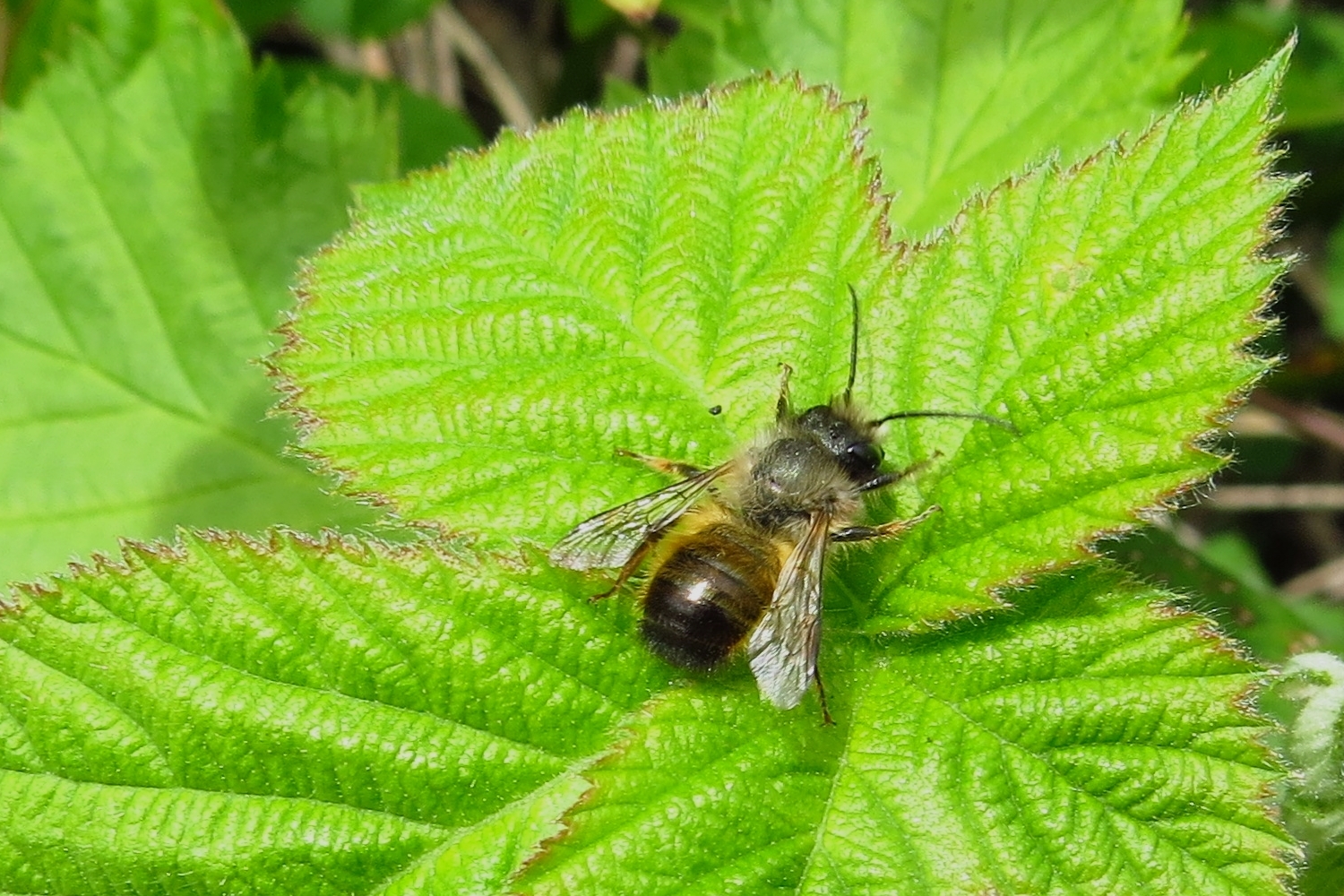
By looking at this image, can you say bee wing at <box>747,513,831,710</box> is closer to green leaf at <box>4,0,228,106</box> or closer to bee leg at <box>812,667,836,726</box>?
bee leg at <box>812,667,836,726</box>

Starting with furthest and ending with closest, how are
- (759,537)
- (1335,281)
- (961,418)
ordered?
(1335,281)
(759,537)
(961,418)

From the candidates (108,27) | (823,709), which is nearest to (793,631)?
(823,709)

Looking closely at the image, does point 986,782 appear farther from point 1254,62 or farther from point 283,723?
point 1254,62

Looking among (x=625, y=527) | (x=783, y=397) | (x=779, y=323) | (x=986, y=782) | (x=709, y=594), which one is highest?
(x=779, y=323)

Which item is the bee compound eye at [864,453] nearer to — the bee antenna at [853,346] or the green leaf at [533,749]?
the bee antenna at [853,346]

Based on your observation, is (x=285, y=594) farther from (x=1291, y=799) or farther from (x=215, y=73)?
(x=215, y=73)

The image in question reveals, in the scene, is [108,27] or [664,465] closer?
[664,465]

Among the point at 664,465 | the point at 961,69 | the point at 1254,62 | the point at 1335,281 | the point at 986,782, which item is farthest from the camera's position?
the point at 1335,281
